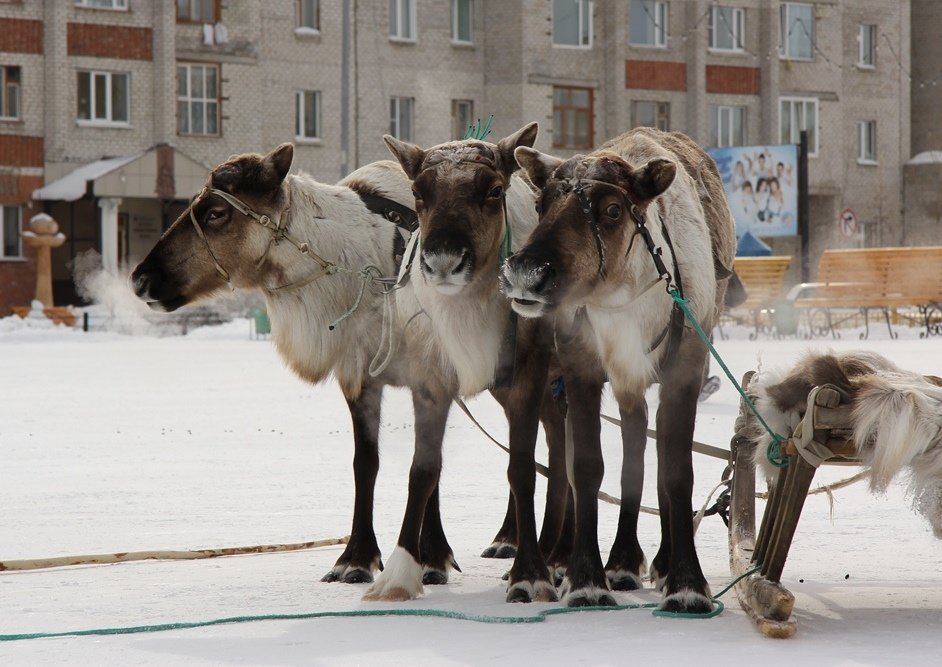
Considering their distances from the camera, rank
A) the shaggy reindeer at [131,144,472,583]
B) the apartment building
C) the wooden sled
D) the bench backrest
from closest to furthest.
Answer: the wooden sled
the shaggy reindeer at [131,144,472,583]
the bench backrest
the apartment building

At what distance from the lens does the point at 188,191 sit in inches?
1491

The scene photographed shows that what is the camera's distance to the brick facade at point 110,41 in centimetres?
3825

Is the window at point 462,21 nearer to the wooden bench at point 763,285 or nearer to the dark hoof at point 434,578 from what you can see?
the wooden bench at point 763,285

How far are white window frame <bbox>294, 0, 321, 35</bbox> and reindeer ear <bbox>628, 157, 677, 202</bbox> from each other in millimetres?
37408

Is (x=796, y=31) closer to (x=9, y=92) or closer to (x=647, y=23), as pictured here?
(x=647, y=23)

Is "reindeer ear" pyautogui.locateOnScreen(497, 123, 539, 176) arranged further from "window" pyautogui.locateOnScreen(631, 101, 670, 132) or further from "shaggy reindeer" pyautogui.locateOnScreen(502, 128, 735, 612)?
"window" pyautogui.locateOnScreen(631, 101, 670, 132)

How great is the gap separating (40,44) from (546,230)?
35208 millimetres

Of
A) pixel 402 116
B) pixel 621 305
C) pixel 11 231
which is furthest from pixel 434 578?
pixel 402 116

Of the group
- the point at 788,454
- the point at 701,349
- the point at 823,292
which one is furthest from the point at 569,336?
the point at 823,292

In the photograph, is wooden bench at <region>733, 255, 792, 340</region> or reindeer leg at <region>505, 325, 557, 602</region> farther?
wooden bench at <region>733, 255, 792, 340</region>

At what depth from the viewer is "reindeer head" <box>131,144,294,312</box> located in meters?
6.46

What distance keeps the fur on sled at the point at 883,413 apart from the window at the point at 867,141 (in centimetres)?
4724

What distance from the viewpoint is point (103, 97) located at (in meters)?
38.8

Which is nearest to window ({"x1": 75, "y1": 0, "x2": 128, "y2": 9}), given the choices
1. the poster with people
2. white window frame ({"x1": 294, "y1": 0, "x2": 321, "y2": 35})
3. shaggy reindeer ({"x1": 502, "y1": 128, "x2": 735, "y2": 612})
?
white window frame ({"x1": 294, "y1": 0, "x2": 321, "y2": 35})
